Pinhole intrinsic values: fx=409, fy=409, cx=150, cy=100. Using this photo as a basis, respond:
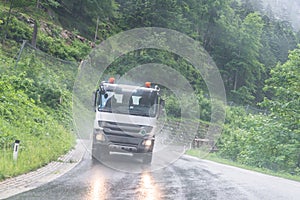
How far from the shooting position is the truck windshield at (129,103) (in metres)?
13.7

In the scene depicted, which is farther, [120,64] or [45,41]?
→ [120,64]

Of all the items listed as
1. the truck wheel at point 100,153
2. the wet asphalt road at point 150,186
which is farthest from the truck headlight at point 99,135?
the wet asphalt road at point 150,186

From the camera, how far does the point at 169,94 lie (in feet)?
120

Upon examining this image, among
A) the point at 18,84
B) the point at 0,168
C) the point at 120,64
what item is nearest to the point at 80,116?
the point at 18,84

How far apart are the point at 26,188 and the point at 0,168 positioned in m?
1.22

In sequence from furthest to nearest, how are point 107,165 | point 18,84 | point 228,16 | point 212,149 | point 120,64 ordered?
point 228,16
point 120,64
point 212,149
point 18,84
point 107,165

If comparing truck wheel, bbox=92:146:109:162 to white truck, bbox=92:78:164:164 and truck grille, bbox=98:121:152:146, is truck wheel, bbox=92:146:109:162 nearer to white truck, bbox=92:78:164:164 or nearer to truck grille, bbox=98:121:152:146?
white truck, bbox=92:78:164:164

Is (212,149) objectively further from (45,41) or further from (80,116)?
(45,41)

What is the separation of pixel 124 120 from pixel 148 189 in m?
4.31

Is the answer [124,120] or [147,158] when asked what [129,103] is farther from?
[147,158]

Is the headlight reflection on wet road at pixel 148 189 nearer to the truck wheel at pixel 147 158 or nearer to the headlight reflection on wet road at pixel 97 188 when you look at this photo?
the headlight reflection on wet road at pixel 97 188

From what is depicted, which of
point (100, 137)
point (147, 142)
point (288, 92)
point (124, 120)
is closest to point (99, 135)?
point (100, 137)

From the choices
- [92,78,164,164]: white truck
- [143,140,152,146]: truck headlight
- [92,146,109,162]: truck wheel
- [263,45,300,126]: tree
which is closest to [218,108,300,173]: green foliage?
[263,45,300,126]: tree

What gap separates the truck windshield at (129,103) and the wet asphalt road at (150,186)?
6.31 feet
